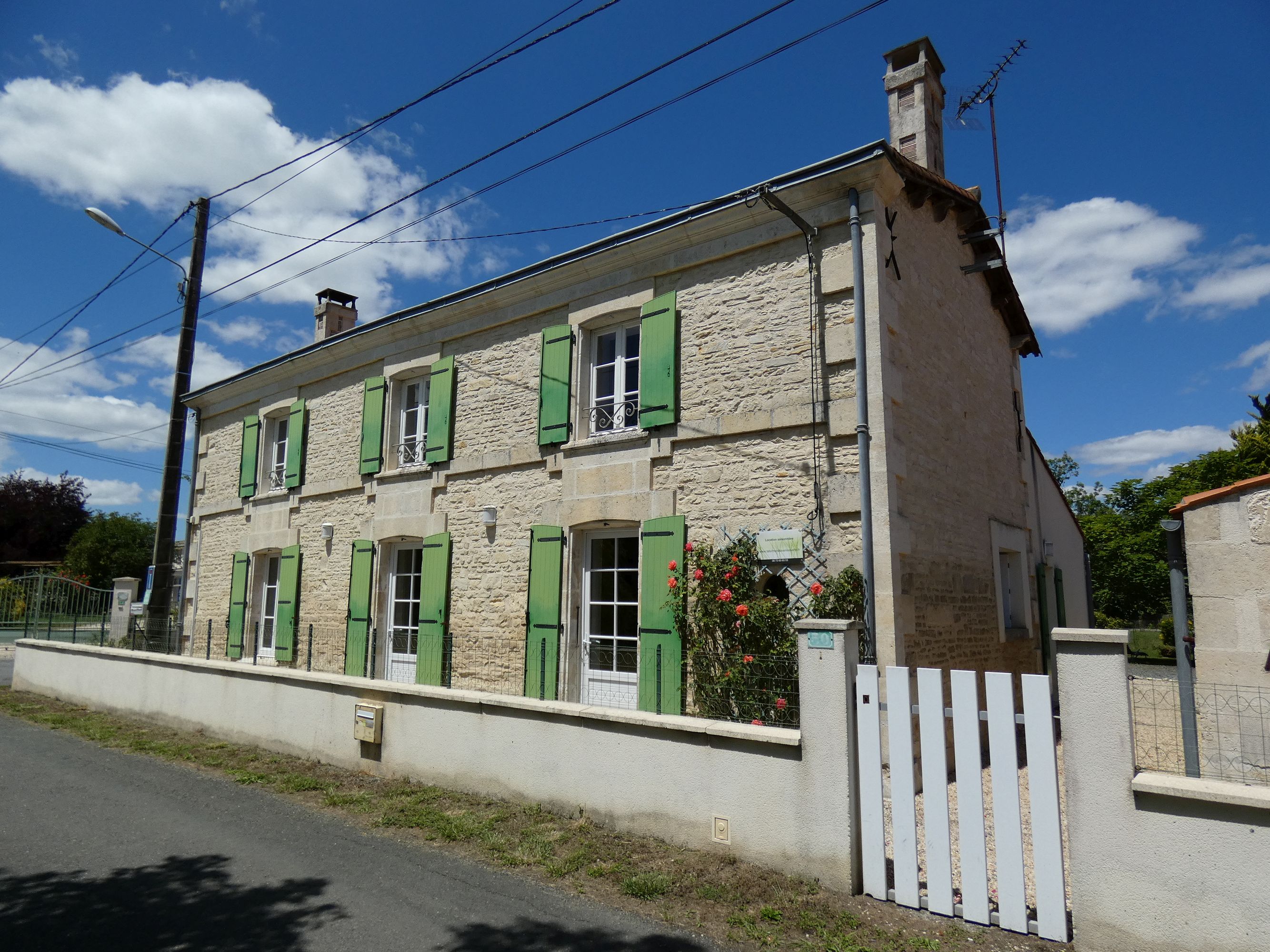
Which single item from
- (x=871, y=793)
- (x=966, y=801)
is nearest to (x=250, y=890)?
(x=871, y=793)

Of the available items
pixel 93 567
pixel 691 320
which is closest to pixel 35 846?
pixel 691 320

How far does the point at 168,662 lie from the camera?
9352 mm

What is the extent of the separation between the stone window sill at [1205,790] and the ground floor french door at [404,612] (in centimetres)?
821

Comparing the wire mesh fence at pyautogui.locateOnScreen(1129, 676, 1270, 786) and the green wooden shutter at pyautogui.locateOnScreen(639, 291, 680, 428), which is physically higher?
the green wooden shutter at pyautogui.locateOnScreen(639, 291, 680, 428)

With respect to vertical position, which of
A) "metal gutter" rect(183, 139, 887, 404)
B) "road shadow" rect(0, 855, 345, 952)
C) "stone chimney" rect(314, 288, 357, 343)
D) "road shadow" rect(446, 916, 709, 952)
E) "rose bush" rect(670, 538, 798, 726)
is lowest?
"road shadow" rect(0, 855, 345, 952)

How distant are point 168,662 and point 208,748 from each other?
6.70ft

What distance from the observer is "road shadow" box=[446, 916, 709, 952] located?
3.49 m

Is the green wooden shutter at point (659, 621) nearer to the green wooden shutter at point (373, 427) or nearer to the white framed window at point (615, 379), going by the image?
the white framed window at point (615, 379)

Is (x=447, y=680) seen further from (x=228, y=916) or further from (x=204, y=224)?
(x=204, y=224)

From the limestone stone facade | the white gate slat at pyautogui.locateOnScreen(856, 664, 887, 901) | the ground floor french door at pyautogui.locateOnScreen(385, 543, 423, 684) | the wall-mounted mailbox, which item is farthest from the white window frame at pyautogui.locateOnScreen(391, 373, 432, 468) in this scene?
the white gate slat at pyautogui.locateOnScreen(856, 664, 887, 901)

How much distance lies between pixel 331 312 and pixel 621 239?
24.8 feet

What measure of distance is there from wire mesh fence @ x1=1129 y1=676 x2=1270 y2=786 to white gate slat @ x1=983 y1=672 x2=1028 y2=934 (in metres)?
0.60

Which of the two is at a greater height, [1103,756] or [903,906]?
[1103,756]

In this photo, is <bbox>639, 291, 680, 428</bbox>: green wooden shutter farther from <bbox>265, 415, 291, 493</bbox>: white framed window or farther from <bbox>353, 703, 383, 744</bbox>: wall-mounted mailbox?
<bbox>265, 415, 291, 493</bbox>: white framed window
